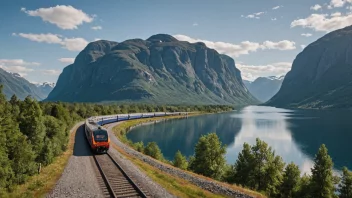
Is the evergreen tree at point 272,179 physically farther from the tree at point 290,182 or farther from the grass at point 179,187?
the grass at point 179,187

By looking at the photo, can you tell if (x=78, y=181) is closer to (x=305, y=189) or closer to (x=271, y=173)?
(x=271, y=173)

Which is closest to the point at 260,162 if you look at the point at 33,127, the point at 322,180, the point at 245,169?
the point at 245,169

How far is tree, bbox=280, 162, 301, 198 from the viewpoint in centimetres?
4059

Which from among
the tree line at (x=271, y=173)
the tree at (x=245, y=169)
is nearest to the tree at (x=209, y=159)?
the tree line at (x=271, y=173)

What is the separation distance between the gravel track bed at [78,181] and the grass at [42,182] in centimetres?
55

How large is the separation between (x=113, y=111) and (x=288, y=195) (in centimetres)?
13752

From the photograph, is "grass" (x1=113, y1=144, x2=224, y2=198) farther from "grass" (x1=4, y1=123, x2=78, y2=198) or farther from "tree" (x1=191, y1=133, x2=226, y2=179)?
"tree" (x1=191, y1=133, x2=226, y2=179)

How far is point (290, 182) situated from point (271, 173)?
3.01 metres

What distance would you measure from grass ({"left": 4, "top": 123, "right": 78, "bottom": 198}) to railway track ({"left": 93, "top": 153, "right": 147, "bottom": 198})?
404 cm

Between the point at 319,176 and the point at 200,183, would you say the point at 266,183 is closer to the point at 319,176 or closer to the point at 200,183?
the point at 319,176

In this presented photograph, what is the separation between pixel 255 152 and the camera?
4412cm

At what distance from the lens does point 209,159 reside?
48.9 metres

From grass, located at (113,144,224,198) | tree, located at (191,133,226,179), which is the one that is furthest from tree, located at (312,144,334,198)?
grass, located at (113,144,224,198)

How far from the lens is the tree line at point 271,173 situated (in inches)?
1502
